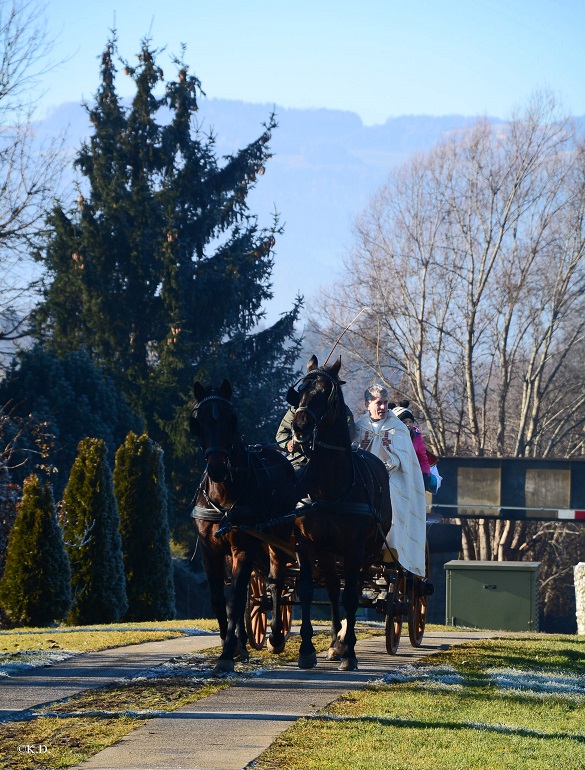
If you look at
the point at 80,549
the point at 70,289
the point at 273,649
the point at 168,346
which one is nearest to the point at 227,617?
the point at 273,649

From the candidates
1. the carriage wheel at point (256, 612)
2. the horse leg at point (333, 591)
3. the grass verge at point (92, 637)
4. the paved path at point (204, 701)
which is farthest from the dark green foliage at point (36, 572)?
the horse leg at point (333, 591)

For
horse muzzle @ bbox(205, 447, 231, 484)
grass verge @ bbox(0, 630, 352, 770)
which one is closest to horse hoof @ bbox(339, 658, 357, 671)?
grass verge @ bbox(0, 630, 352, 770)

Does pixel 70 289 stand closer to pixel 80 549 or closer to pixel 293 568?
pixel 80 549

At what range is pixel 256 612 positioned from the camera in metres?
11.8

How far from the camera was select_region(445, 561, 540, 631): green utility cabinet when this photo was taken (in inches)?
747

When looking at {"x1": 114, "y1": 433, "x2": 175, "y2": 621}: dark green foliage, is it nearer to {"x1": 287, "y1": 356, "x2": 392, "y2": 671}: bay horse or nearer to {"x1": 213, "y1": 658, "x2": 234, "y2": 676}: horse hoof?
{"x1": 287, "y1": 356, "x2": 392, "y2": 671}: bay horse

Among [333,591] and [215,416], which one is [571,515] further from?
[215,416]

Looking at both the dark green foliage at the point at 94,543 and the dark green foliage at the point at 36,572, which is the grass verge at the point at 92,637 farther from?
the dark green foliage at the point at 94,543

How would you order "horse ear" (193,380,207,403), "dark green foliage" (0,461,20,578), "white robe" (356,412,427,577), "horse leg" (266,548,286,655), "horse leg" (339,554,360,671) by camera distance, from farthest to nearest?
"dark green foliage" (0,461,20,578)
"white robe" (356,412,427,577)
"horse leg" (266,548,286,655)
"horse leg" (339,554,360,671)
"horse ear" (193,380,207,403)

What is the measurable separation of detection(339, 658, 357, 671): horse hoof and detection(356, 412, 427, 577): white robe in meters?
1.45

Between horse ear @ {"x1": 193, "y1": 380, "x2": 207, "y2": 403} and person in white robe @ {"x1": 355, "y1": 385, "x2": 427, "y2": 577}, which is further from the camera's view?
person in white robe @ {"x1": 355, "y1": 385, "x2": 427, "y2": 577}

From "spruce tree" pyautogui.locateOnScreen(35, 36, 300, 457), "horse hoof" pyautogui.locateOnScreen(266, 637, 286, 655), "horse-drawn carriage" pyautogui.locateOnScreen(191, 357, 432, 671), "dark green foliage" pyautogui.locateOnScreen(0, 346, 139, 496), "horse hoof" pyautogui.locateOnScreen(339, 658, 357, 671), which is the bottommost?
"horse hoof" pyautogui.locateOnScreen(339, 658, 357, 671)

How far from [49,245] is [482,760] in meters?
31.4

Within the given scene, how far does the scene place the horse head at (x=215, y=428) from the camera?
370 inches
